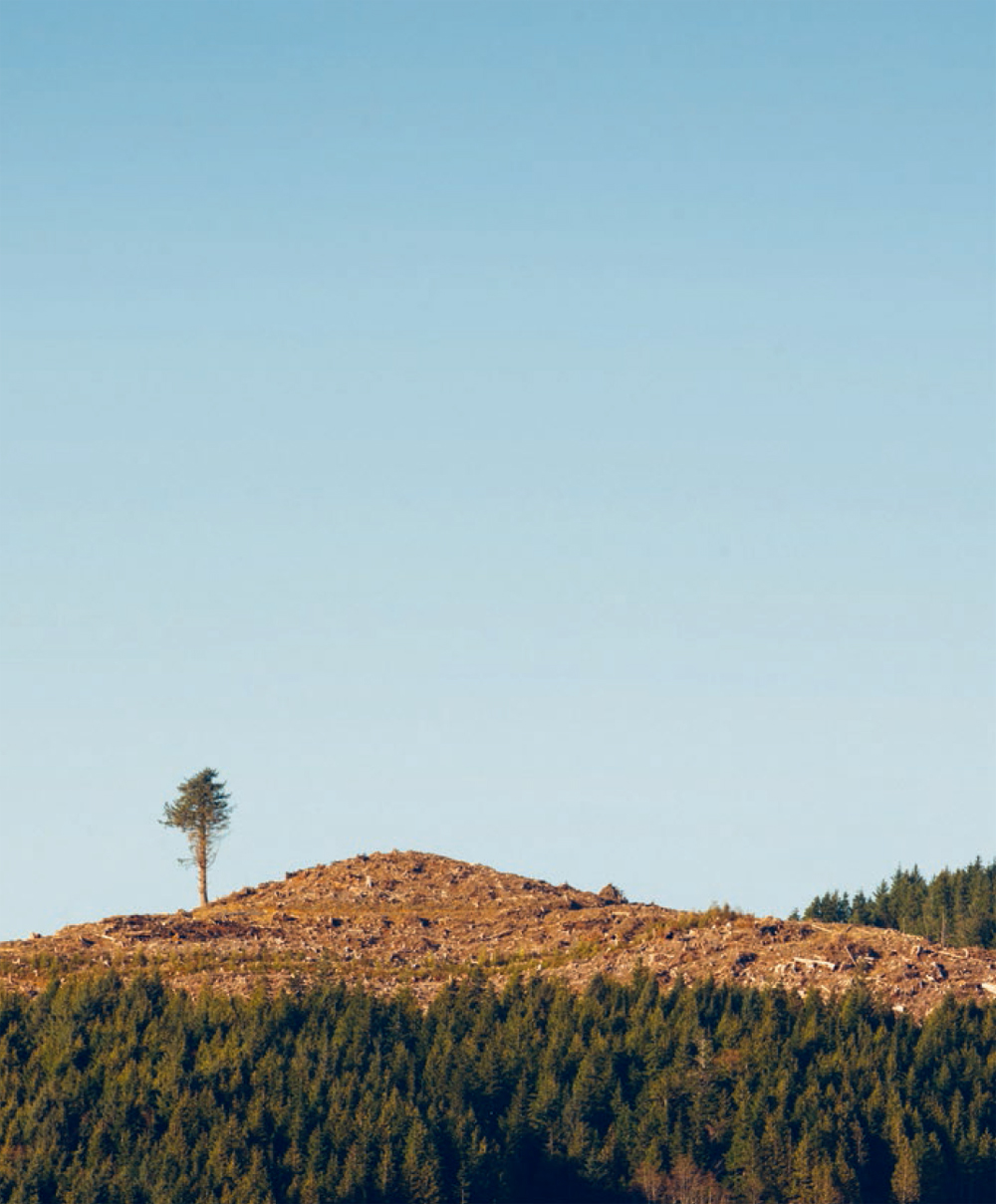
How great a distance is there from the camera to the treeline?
139m

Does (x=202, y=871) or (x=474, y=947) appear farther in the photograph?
(x=202, y=871)

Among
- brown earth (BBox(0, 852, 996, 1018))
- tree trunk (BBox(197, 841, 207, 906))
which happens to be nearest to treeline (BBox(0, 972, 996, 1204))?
brown earth (BBox(0, 852, 996, 1018))

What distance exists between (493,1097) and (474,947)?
1940 centimetres

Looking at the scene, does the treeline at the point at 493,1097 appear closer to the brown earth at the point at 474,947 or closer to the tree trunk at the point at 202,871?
the brown earth at the point at 474,947

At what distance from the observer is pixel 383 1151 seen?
140 metres

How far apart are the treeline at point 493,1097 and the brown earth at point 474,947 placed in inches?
136

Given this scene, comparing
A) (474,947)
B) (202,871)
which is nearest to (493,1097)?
(474,947)

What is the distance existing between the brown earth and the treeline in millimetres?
3465

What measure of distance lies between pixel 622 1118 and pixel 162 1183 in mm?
31745

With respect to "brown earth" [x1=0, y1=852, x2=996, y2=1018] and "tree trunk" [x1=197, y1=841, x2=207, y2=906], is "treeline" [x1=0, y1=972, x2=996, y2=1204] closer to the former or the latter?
"brown earth" [x1=0, y1=852, x2=996, y2=1018]

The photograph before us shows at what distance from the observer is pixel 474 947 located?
165 metres

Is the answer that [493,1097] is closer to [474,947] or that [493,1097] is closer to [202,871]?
[474,947]

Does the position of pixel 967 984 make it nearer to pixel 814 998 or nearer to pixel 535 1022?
pixel 814 998

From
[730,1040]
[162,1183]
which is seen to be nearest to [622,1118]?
[730,1040]
